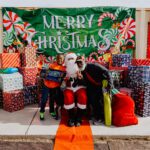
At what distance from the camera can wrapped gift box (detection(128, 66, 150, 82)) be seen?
6305mm

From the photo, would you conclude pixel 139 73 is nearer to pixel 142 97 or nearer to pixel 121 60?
pixel 142 97

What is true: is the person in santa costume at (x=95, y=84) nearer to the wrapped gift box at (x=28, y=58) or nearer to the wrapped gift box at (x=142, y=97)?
the wrapped gift box at (x=142, y=97)

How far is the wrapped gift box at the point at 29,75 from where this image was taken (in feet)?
23.6

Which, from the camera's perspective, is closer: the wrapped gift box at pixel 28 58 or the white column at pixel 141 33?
the wrapped gift box at pixel 28 58

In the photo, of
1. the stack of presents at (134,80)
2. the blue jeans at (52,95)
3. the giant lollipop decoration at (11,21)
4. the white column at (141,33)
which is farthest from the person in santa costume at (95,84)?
the white column at (141,33)

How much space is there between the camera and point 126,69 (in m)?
7.11

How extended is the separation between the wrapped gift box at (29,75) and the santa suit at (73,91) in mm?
1865

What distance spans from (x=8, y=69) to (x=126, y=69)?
308cm

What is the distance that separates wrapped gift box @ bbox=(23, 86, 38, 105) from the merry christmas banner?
2.02m

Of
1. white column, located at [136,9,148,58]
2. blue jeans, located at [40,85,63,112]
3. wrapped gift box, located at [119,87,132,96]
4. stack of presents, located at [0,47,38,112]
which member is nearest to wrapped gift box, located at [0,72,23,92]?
stack of presents, located at [0,47,38,112]

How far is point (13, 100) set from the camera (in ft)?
21.5

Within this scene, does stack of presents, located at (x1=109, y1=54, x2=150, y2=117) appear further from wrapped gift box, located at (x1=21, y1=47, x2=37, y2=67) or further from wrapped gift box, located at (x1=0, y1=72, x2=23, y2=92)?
wrapped gift box, located at (x1=0, y1=72, x2=23, y2=92)

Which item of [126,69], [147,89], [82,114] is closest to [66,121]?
[82,114]

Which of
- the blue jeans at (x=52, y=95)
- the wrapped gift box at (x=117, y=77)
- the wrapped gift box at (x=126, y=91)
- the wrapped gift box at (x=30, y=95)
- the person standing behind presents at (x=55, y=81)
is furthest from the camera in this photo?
the wrapped gift box at (x=30, y=95)
